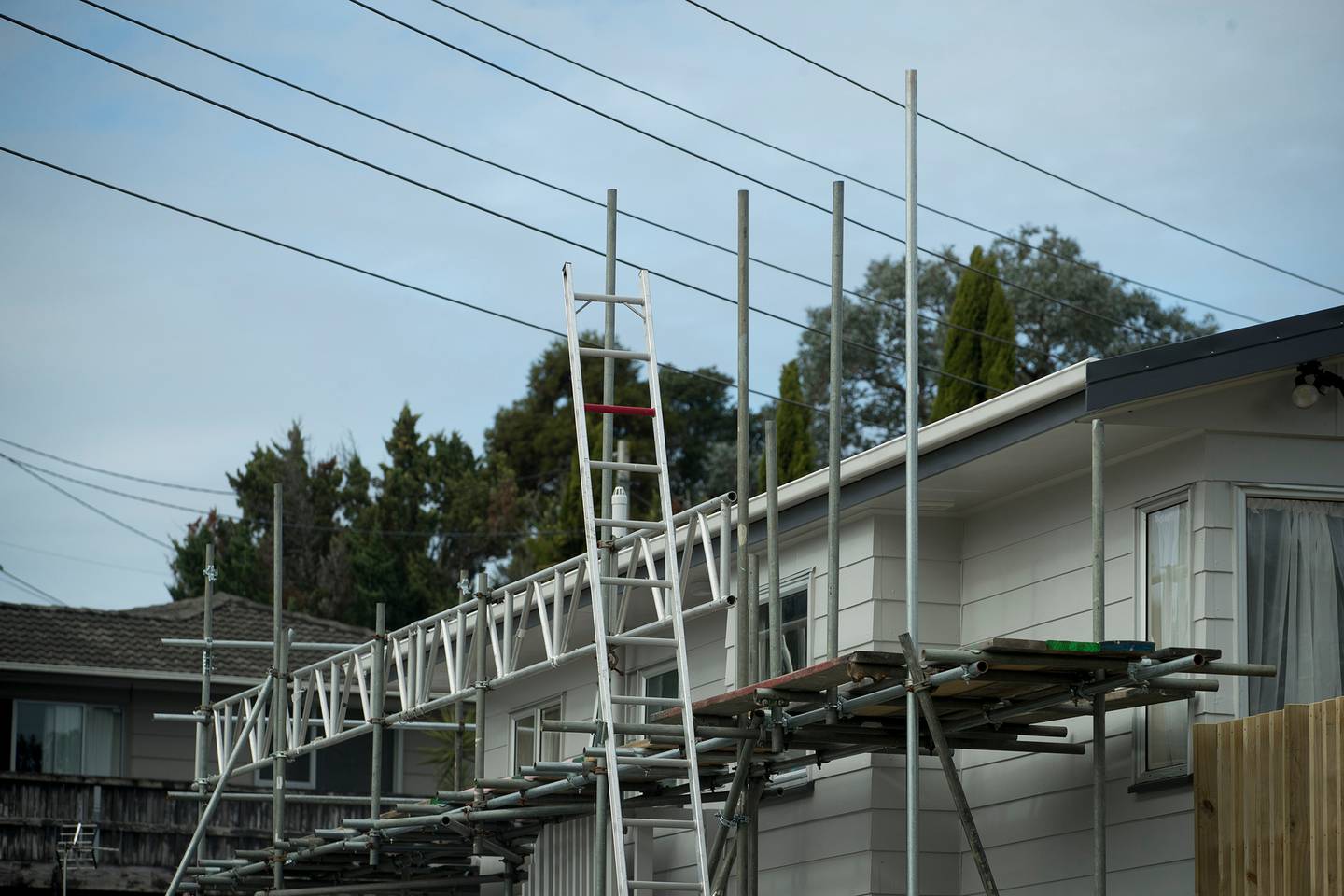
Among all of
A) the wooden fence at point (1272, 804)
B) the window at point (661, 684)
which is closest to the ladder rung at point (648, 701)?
the wooden fence at point (1272, 804)

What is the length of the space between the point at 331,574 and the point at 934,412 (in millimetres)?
20699

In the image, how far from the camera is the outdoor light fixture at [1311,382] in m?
10.7

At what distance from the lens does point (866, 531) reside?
42.0 feet

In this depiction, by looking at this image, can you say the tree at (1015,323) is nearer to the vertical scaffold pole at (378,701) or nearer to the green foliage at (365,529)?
the green foliage at (365,529)

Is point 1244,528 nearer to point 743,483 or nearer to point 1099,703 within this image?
point 1099,703

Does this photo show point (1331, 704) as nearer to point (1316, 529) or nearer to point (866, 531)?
point (1316, 529)

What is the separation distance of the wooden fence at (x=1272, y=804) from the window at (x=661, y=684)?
19.9 ft

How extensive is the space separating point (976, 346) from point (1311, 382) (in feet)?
81.9

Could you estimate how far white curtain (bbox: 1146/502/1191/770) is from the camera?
10602 millimetres

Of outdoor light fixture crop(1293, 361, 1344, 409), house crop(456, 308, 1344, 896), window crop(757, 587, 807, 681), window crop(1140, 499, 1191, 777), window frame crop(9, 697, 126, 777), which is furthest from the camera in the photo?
window frame crop(9, 697, 126, 777)

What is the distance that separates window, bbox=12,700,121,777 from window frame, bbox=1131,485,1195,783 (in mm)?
18667

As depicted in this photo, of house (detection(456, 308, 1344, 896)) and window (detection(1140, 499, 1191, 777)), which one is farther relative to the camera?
window (detection(1140, 499, 1191, 777))

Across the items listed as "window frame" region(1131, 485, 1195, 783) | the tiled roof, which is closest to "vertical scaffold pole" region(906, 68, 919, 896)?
"window frame" region(1131, 485, 1195, 783)

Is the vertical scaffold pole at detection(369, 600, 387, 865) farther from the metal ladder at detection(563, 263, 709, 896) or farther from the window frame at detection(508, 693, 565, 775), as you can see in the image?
the metal ladder at detection(563, 263, 709, 896)
